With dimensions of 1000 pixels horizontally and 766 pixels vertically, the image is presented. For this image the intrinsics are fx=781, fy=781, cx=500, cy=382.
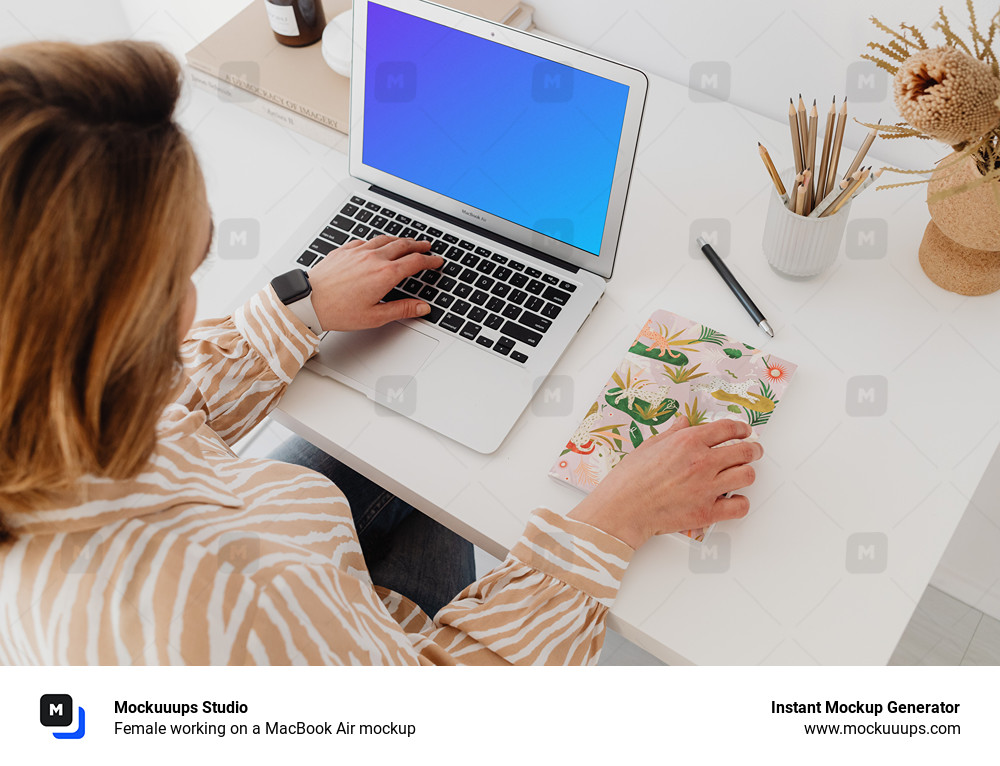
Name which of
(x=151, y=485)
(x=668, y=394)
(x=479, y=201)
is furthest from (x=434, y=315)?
(x=151, y=485)

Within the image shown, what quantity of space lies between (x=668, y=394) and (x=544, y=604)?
0.27 m

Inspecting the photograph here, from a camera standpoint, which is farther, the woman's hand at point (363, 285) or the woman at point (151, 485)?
the woman's hand at point (363, 285)

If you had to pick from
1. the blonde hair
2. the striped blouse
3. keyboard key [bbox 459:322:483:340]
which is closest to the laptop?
keyboard key [bbox 459:322:483:340]

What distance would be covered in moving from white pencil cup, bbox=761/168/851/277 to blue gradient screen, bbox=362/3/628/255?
0.21m

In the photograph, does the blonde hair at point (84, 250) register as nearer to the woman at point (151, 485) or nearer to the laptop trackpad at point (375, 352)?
the woman at point (151, 485)

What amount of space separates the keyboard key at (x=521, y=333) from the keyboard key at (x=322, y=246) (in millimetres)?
269

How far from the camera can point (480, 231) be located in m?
0.99

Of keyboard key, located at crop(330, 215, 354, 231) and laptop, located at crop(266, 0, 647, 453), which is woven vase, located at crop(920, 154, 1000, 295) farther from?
keyboard key, located at crop(330, 215, 354, 231)

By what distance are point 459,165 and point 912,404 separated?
0.58 meters

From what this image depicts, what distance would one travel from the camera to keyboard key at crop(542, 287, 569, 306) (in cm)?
92

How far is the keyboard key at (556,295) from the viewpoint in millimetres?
924

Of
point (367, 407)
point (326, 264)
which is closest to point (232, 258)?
point (326, 264)
